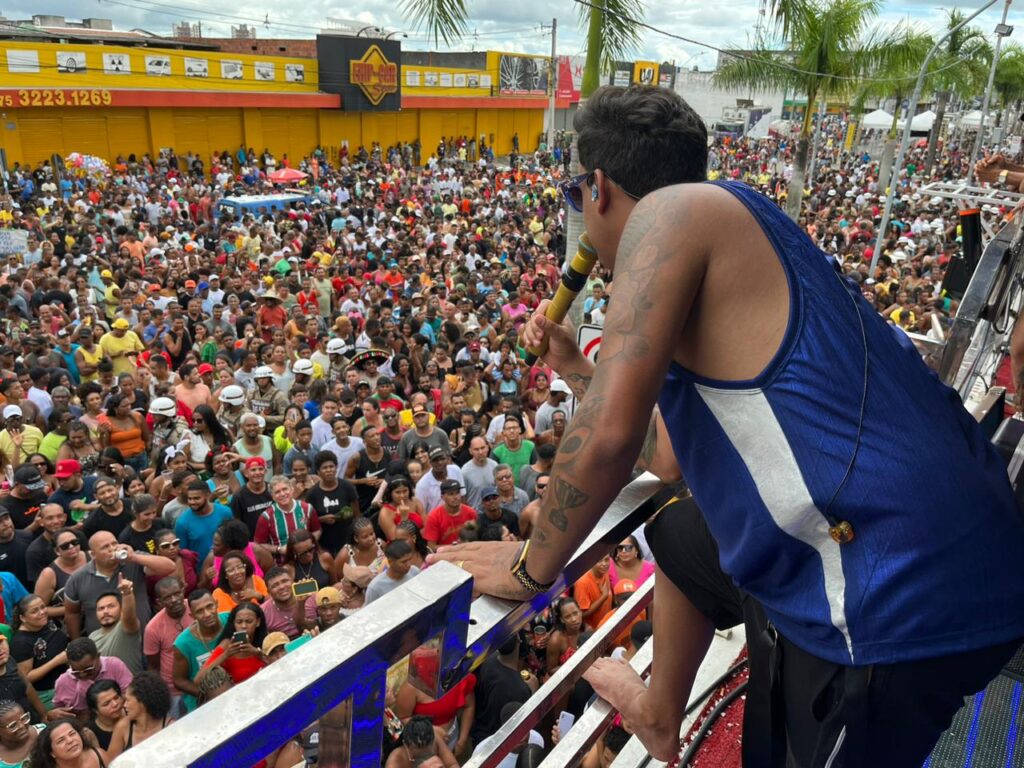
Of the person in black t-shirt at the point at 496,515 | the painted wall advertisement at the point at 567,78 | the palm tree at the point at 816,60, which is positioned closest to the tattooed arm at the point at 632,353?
the person in black t-shirt at the point at 496,515

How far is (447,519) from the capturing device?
646cm

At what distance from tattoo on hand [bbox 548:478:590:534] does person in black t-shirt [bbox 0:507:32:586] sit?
5878mm

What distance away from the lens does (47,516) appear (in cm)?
596

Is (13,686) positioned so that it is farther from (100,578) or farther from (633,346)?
(633,346)

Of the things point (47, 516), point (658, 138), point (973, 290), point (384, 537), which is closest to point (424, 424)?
point (384, 537)

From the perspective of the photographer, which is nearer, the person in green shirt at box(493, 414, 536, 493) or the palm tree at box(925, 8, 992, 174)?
the person in green shirt at box(493, 414, 536, 493)

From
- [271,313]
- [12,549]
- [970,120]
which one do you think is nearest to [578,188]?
[12,549]

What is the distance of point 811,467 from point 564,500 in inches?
14.5

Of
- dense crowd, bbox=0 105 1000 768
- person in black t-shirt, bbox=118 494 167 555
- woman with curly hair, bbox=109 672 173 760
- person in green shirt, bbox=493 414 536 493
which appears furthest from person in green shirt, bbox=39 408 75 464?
person in green shirt, bbox=493 414 536 493

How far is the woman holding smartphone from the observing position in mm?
4773

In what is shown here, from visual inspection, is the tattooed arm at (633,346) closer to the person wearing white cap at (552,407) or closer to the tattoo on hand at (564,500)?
the tattoo on hand at (564,500)

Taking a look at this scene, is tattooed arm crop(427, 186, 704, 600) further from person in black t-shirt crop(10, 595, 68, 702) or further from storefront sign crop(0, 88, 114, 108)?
storefront sign crop(0, 88, 114, 108)

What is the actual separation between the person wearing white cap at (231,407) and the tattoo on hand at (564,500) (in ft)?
24.0

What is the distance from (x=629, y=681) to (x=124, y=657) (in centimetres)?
433
